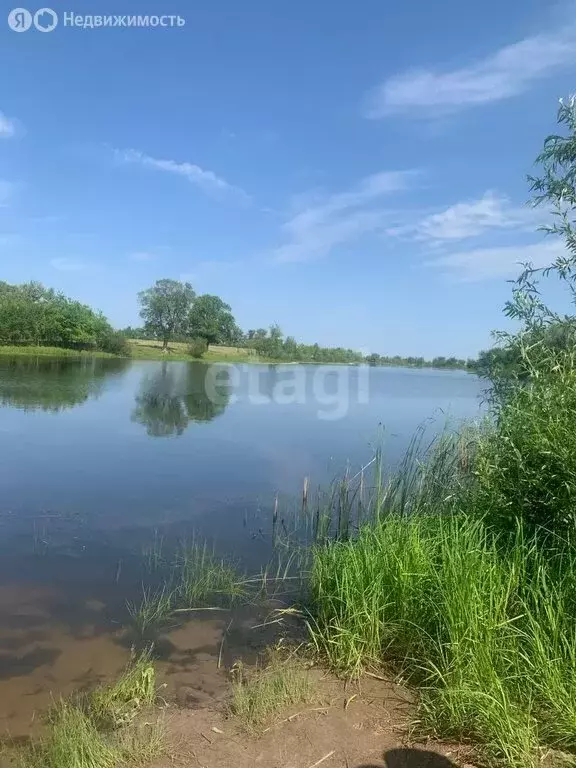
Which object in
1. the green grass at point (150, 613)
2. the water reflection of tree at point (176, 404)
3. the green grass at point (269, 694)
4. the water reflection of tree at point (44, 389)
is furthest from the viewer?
the water reflection of tree at point (44, 389)

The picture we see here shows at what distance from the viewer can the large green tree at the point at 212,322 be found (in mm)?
90562

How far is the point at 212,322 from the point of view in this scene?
9125 centimetres

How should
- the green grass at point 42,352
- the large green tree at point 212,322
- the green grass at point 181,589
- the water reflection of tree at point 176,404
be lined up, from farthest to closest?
1. the large green tree at point 212,322
2. the green grass at point 42,352
3. the water reflection of tree at point 176,404
4. the green grass at point 181,589

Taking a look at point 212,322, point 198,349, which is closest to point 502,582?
point 198,349

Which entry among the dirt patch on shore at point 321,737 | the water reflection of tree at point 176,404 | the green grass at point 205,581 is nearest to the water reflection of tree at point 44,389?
the water reflection of tree at point 176,404

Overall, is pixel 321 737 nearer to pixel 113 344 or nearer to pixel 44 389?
pixel 44 389

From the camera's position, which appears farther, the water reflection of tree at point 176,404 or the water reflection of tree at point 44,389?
the water reflection of tree at point 44,389

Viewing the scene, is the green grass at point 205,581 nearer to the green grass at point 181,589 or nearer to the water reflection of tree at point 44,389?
the green grass at point 181,589

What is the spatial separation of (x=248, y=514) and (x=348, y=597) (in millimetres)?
5812

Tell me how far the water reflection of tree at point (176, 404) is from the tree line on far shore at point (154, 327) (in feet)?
90.6

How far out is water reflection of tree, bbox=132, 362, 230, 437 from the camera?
2066 centimetres

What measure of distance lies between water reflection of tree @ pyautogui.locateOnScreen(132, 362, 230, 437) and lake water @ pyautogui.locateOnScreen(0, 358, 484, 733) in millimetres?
163

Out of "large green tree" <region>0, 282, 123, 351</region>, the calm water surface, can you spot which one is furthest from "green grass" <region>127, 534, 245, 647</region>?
"large green tree" <region>0, 282, 123, 351</region>

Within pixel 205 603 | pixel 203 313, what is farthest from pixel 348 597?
pixel 203 313
